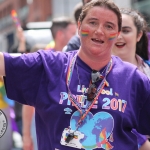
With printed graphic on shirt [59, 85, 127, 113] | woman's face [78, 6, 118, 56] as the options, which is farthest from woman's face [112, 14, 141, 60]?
printed graphic on shirt [59, 85, 127, 113]

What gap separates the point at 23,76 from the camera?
3123mm

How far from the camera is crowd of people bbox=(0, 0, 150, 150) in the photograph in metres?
3.08

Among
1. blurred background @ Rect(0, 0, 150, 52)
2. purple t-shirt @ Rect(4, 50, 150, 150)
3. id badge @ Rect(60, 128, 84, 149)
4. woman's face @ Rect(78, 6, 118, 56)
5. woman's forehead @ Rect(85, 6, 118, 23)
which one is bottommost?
blurred background @ Rect(0, 0, 150, 52)

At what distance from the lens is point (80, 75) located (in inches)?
125

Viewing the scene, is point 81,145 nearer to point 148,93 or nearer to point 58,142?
point 58,142

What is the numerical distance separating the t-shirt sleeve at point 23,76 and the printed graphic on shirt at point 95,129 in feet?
1.01

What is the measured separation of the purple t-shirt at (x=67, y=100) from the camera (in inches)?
121

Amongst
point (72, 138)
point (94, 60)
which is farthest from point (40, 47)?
point (72, 138)

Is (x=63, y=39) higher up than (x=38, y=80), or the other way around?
(x=38, y=80)

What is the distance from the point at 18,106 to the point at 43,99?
566cm

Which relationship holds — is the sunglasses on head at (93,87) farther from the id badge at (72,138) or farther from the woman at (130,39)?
the woman at (130,39)

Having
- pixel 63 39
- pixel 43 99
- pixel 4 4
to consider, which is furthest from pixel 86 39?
pixel 4 4

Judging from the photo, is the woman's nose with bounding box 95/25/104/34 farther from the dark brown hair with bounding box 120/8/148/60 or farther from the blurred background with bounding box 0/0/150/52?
the blurred background with bounding box 0/0/150/52

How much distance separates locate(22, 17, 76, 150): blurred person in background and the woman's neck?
7.29ft
